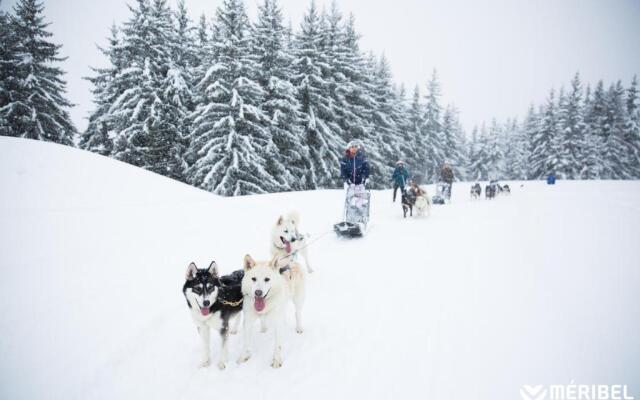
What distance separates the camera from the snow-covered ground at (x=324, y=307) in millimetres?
3225

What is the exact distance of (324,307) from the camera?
4.64 meters

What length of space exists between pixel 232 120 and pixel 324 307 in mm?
15057

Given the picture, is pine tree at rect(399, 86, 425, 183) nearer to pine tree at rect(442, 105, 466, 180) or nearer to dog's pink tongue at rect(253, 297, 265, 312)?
pine tree at rect(442, 105, 466, 180)

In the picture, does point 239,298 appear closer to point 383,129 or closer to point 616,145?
point 383,129

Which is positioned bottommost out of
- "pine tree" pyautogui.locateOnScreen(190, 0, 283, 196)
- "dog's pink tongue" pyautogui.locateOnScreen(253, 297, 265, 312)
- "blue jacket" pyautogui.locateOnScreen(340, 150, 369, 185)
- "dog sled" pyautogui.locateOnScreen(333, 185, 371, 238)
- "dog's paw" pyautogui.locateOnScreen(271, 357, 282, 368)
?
"dog's paw" pyautogui.locateOnScreen(271, 357, 282, 368)

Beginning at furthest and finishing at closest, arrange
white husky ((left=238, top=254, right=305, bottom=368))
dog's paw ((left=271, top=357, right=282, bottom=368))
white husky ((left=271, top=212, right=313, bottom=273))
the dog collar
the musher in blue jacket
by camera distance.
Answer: the musher in blue jacket → white husky ((left=271, top=212, right=313, bottom=273)) → the dog collar → dog's paw ((left=271, top=357, right=282, bottom=368)) → white husky ((left=238, top=254, right=305, bottom=368))

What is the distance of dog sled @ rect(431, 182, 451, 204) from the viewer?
606 inches

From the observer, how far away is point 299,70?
22.4 metres

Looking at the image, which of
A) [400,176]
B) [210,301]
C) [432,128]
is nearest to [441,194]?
[400,176]

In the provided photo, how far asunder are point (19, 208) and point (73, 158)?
11.0 ft

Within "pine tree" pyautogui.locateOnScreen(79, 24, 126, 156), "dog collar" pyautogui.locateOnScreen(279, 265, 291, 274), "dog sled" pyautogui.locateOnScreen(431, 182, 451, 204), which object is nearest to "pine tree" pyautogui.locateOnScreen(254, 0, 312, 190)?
"dog sled" pyautogui.locateOnScreen(431, 182, 451, 204)

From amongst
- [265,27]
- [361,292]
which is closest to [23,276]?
[361,292]

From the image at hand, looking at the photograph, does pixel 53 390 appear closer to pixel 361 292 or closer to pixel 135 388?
pixel 135 388

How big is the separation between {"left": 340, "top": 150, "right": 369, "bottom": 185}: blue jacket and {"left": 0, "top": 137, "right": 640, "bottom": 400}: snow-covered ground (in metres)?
1.67
